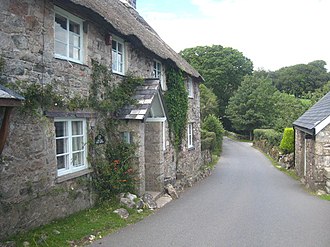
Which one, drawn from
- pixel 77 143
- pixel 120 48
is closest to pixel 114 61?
pixel 120 48

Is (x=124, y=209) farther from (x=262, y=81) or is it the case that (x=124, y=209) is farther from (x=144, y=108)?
(x=262, y=81)

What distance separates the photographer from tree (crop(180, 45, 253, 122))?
2040 inches

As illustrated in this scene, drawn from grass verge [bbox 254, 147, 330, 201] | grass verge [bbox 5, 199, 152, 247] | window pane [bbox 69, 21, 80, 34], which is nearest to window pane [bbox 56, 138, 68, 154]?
grass verge [bbox 5, 199, 152, 247]

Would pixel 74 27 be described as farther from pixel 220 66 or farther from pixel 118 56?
pixel 220 66

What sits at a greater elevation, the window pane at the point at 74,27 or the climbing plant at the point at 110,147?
the window pane at the point at 74,27

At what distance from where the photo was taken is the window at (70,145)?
322 inches

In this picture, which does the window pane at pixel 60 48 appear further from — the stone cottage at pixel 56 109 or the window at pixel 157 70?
the window at pixel 157 70

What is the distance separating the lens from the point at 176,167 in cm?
1600

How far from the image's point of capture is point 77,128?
8836mm

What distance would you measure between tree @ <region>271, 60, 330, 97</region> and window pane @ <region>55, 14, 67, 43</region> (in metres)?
61.3

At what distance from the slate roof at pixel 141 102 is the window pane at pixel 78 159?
1.99 meters

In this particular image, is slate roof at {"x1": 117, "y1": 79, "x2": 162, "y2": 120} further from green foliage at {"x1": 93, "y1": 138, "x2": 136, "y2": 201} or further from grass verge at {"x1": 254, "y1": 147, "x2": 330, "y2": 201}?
grass verge at {"x1": 254, "y1": 147, "x2": 330, "y2": 201}

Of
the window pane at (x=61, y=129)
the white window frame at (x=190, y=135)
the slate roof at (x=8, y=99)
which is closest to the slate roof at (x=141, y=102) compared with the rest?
the window pane at (x=61, y=129)

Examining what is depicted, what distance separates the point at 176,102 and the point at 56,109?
328 inches
